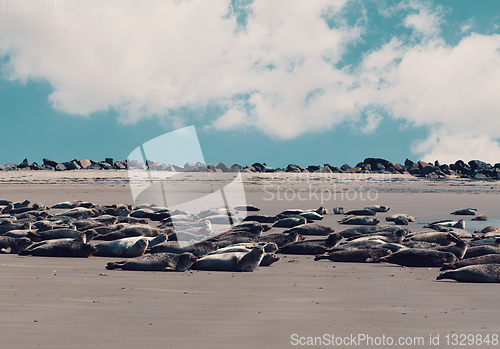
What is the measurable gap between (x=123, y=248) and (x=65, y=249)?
3.16ft

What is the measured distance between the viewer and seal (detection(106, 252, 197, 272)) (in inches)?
292

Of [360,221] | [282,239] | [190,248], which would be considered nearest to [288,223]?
[360,221]

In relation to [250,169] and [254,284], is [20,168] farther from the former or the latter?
[254,284]

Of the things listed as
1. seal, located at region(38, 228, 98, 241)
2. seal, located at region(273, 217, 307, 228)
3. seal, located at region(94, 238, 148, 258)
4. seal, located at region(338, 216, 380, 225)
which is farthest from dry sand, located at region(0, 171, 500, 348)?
seal, located at region(338, 216, 380, 225)

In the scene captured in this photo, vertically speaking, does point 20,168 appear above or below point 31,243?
above

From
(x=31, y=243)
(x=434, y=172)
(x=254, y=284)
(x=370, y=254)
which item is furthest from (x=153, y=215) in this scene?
(x=434, y=172)

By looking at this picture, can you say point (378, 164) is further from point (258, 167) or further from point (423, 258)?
point (423, 258)

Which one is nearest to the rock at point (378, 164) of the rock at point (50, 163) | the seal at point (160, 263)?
the rock at point (50, 163)

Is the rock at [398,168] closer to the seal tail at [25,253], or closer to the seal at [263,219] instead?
the seal at [263,219]

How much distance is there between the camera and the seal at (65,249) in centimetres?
873

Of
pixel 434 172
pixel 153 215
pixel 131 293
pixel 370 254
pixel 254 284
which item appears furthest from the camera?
pixel 434 172

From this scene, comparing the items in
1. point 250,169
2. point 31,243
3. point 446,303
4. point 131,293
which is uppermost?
point 250,169

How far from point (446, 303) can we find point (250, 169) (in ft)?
141

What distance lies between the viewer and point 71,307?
496 cm
